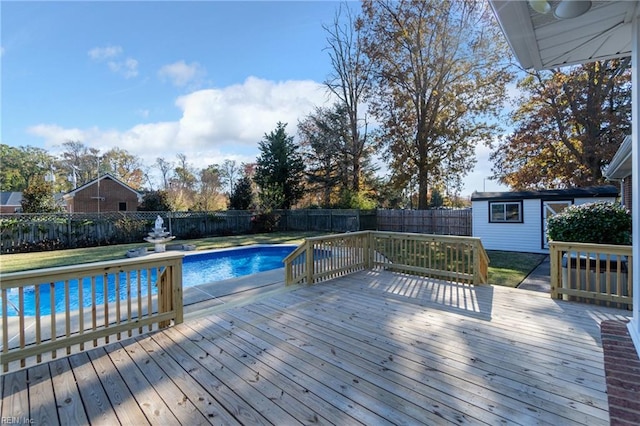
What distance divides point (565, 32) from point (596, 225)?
3.41m

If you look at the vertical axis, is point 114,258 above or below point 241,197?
below

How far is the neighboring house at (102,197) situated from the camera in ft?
68.3

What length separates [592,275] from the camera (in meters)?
4.30

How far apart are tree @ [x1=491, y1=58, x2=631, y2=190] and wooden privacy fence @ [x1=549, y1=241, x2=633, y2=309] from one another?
12.8m

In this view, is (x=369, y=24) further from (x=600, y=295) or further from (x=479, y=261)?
(x=600, y=295)

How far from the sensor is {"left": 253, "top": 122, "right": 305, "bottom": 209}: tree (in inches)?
821

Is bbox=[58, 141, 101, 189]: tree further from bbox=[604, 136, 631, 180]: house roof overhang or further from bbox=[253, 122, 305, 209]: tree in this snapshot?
bbox=[604, 136, 631, 180]: house roof overhang

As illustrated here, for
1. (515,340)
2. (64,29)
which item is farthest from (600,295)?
(64,29)

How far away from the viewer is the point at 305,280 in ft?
17.4

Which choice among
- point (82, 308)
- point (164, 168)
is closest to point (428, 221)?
point (82, 308)

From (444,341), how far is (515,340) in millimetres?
714

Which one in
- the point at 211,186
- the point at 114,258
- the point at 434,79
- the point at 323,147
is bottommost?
the point at 114,258

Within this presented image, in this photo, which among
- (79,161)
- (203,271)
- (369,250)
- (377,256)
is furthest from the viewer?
(79,161)

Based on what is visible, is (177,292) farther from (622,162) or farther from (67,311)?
(622,162)
